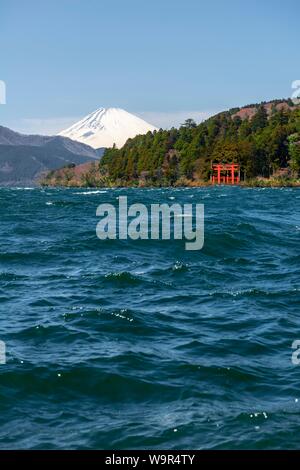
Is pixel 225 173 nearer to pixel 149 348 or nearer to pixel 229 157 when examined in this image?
pixel 229 157

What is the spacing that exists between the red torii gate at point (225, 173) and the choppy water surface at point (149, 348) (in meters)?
126

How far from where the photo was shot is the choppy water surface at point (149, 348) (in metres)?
8.76

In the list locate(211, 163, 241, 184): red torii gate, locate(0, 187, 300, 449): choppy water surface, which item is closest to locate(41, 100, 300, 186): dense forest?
locate(211, 163, 241, 184): red torii gate

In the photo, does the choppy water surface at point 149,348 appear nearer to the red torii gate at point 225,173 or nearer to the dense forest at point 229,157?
the red torii gate at point 225,173

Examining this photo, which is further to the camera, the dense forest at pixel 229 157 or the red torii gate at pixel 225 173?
the dense forest at pixel 229 157

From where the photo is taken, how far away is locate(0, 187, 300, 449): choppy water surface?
8758 mm

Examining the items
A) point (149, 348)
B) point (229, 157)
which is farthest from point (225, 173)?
point (149, 348)

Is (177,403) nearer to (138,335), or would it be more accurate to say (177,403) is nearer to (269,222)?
(138,335)

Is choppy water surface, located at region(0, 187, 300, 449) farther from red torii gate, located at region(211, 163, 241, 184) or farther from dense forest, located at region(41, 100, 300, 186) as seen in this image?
dense forest, located at region(41, 100, 300, 186)

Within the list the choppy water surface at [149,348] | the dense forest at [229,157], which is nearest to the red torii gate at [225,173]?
the dense forest at [229,157]

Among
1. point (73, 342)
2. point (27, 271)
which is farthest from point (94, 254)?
point (73, 342)

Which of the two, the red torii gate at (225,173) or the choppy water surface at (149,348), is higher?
the red torii gate at (225,173)

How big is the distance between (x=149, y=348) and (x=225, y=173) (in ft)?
475

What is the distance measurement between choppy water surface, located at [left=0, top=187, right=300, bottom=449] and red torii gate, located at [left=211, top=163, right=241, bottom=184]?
126 m
